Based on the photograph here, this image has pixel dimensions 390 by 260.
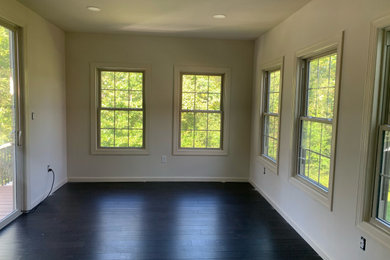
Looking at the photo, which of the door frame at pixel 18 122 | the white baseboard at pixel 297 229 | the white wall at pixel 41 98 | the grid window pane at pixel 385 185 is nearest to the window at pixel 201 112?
the white baseboard at pixel 297 229

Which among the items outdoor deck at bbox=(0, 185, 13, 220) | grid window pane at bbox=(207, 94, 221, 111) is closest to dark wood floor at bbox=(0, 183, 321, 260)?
outdoor deck at bbox=(0, 185, 13, 220)

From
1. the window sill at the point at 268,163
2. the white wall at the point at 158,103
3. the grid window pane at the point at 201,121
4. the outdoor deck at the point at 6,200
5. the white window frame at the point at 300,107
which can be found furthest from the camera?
the grid window pane at the point at 201,121

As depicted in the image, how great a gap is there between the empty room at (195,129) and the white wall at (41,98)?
0.03 m

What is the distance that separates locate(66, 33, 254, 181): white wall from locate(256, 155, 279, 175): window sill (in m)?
0.64

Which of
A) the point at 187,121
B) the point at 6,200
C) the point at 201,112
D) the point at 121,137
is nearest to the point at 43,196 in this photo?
the point at 6,200

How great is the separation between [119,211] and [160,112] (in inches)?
74.6

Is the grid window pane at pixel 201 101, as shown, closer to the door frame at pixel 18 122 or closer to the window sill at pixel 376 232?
the door frame at pixel 18 122

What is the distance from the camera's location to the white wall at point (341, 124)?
2.18 meters

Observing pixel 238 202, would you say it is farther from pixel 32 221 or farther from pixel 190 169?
pixel 32 221

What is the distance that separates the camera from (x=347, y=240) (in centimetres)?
233

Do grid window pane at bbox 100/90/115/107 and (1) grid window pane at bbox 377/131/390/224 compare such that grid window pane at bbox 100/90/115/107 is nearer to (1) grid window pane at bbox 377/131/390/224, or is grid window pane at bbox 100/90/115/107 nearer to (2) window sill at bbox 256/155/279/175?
(2) window sill at bbox 256/155/279/175

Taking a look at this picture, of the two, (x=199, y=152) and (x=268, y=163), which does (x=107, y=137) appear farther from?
(x=268, y=163)

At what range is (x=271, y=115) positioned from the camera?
423 cm

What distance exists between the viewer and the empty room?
2324 millimetres
